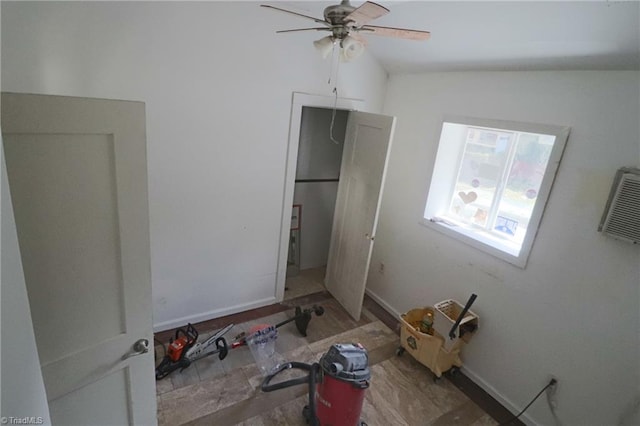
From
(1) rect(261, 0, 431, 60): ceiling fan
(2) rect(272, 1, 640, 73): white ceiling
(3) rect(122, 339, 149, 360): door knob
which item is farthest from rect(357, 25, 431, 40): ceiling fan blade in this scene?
(3) rect(122, 339, 149, 360): door knob

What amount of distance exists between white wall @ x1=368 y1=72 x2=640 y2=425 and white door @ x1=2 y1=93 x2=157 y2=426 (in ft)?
7.84

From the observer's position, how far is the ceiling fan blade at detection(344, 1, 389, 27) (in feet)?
3.69

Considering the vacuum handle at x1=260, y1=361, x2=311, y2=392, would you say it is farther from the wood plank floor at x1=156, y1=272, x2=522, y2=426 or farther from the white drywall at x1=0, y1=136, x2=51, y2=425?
the white drywall at x1=0, y1=136, x2=51, y2=425

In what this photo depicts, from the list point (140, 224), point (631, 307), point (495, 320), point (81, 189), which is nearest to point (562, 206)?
point (631, 307)

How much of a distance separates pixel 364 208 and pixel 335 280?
0.99 metres

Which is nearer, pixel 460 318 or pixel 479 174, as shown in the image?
pixel 460 318

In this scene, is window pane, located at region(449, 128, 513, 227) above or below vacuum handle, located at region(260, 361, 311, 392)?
above

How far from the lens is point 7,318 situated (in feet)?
2.49

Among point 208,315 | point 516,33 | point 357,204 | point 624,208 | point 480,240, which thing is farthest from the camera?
point 357,204

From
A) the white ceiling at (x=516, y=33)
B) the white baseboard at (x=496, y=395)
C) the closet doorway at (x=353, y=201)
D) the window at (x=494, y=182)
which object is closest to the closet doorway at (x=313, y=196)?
the closet doorway at (x=353, y=201)

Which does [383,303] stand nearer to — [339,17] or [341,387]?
[341,387]

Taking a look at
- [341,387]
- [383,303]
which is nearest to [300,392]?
[341,387]

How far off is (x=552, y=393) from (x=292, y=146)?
Result: 108 inches

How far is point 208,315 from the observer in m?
2.97
